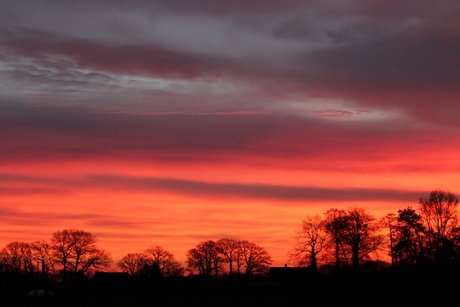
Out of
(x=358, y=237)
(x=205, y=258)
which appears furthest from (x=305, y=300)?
(x=205, y=258)

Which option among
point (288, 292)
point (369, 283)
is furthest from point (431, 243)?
point (288, 292)

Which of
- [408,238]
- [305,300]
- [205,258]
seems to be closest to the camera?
[305,300]

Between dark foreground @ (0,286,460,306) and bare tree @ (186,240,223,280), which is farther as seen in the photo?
bare tree @ (186,240,223,280)

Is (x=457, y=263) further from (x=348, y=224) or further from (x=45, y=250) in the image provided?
(x=45, y=250)

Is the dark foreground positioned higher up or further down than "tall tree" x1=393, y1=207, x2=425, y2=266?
further down

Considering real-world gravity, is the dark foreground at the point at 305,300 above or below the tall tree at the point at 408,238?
below

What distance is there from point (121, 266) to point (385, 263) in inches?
3503

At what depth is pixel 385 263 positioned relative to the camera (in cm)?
12512

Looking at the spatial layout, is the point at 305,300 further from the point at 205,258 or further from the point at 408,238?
the point at 205,258

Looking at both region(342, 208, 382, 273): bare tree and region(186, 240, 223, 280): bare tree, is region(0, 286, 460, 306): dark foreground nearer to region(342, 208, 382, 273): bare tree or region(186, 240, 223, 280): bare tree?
region(342, 208, 382, 273): bare tree

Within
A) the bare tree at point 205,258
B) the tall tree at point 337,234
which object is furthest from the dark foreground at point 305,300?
the bare tree at point 205,258

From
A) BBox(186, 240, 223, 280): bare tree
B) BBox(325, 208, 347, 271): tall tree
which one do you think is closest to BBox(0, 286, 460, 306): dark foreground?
BBox(325, 208, 347, 271): tall tree

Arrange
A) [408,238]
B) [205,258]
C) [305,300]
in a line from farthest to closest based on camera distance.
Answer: [205,258], [408,238], [305,300]

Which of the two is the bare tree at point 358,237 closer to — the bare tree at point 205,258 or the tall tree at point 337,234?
the tall tree at point 337,234
